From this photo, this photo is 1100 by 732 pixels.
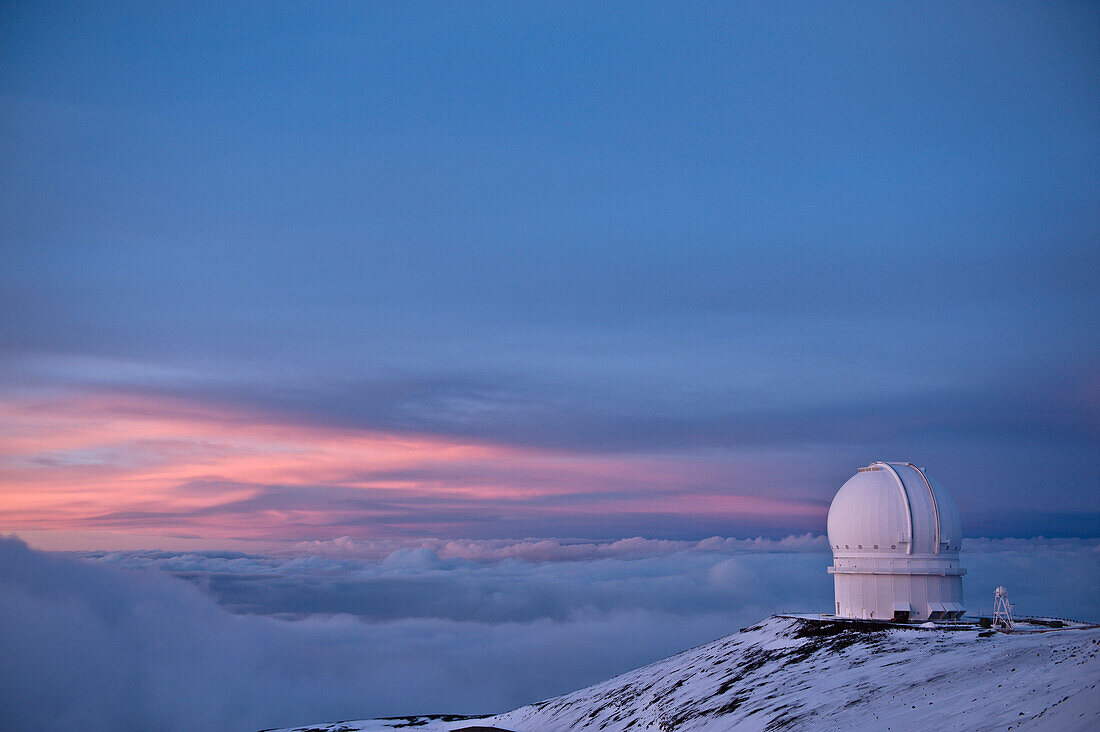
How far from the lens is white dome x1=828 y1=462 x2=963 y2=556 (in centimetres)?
4781

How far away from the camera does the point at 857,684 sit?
33.3 meters

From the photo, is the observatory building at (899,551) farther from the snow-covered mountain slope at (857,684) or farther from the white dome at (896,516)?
the snow-covered mountain slope at (857,684)

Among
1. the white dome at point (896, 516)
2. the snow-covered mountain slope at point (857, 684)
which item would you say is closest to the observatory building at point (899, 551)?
the white dome at point (896, 516)

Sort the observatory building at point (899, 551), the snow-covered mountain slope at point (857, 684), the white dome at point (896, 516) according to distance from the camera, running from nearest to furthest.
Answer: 1. the snow-covered mountain slope at point (857, 684)
2. the observatory building at point (899, 551)
3. the white dome at point (896, 516)

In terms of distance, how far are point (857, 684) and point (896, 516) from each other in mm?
17353

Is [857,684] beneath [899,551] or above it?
beneath

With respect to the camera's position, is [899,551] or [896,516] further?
[896,516]

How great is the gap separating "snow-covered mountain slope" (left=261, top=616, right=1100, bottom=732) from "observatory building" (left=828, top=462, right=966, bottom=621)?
4652 millimetres

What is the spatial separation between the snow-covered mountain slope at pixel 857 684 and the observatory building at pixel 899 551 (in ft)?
15.3

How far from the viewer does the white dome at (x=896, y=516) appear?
47812 millimetres

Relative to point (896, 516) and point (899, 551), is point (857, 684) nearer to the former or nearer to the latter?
point (899, 551)

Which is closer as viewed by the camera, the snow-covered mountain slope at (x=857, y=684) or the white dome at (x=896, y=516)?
the snow-covered mountain slope at (x=857, y=684)

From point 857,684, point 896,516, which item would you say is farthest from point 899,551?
point 857,684

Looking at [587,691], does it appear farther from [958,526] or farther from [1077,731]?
[1077,731]
